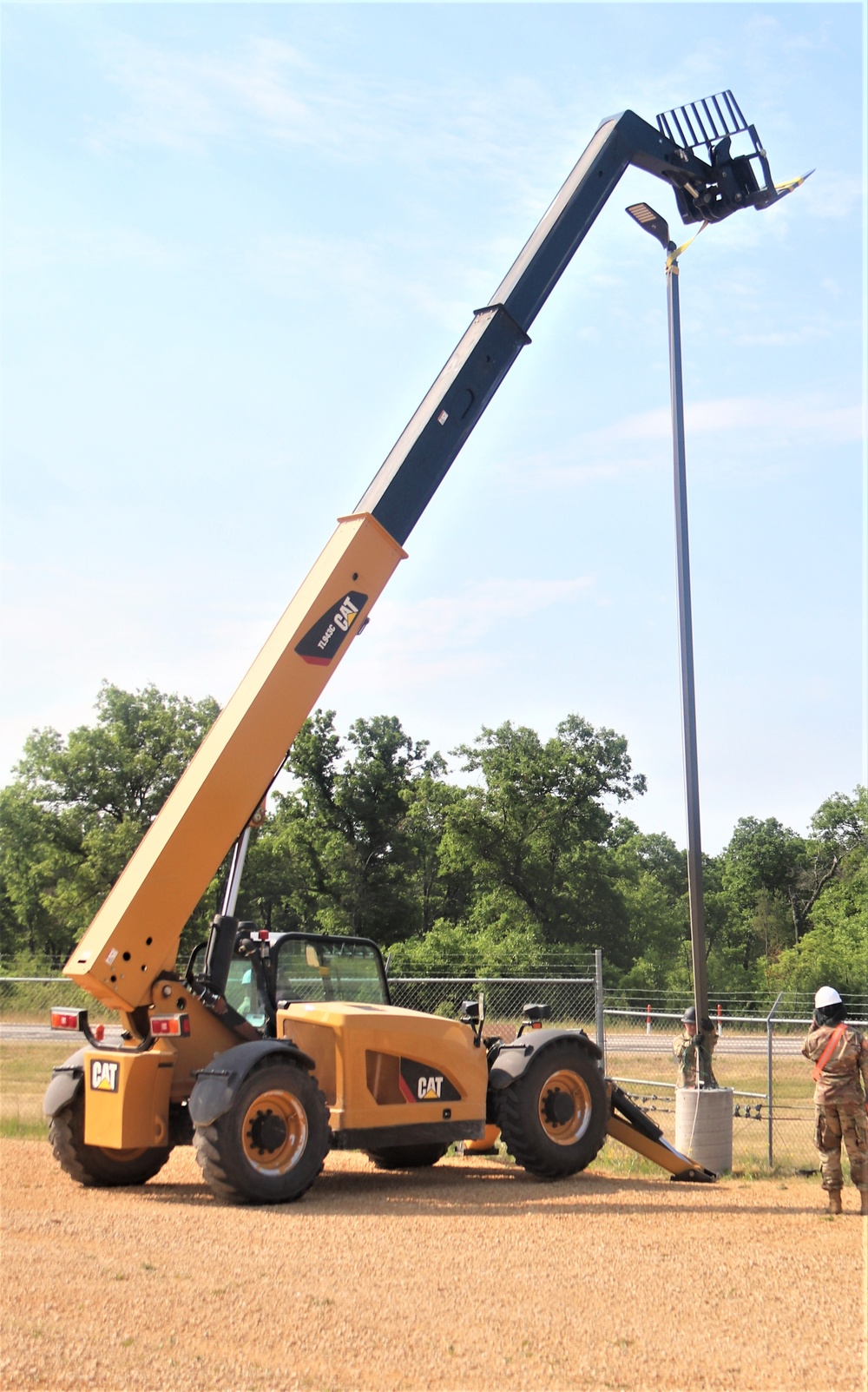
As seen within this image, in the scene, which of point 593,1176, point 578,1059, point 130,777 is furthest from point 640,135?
point 130,777

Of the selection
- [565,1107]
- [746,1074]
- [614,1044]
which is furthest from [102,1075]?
[746,1074]

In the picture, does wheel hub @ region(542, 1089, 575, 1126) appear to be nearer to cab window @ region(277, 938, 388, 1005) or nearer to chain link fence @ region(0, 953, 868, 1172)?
chain link fence @ region(0, 953, 868, 1172)

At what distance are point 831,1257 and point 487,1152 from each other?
17.3 ft

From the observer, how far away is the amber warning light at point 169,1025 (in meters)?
9.21

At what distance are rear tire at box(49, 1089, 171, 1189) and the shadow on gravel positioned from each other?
0.19 m

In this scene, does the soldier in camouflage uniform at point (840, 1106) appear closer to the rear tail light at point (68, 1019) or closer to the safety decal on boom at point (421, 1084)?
the safety decal on boom at point (421, 1084)

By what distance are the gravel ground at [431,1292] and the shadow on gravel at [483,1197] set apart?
4cm

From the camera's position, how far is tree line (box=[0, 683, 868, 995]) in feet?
146

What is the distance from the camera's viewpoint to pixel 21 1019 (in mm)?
21266

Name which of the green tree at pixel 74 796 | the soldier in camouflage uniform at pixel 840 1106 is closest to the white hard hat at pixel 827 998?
the soldier in camouflage uniform at pixel 840 1106

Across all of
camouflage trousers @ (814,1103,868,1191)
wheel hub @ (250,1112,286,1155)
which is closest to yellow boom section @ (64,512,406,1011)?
wheel hub @ (250,1112,286,1155)

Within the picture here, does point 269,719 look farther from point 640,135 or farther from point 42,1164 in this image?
point 640,135

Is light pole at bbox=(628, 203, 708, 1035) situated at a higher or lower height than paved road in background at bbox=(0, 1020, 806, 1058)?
higher

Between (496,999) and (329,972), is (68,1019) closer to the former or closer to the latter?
(329,972)
